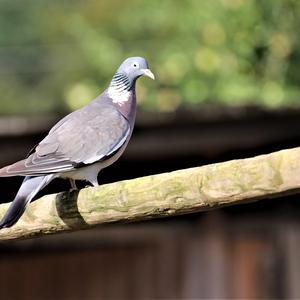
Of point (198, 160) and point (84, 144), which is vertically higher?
point (198, 160)

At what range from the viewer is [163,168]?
712 cm

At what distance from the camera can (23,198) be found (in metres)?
3.71

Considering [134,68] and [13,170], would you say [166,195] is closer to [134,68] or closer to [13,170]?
[13,170]

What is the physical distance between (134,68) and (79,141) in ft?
2.00

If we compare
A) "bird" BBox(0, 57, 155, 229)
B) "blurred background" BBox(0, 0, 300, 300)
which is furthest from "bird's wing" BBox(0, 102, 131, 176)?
"blurred background" BBox(0, 0, 300, 300)

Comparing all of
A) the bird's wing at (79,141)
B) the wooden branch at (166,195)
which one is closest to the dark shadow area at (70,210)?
the wooden branch at (166,195)

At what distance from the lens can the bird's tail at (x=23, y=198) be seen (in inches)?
140

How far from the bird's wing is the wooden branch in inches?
8.3

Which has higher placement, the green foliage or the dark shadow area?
the green foliage

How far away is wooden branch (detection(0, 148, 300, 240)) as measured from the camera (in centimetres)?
323

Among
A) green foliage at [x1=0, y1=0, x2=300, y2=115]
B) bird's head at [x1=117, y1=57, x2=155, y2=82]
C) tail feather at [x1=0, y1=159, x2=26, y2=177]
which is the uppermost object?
green foliage at [x1=0, y1=0, x2=300, y2=115]

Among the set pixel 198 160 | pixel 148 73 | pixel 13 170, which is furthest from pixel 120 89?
pixel 198 160

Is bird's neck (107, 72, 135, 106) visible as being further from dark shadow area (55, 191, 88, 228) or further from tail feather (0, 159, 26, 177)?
dark shadow area (55, 191, 88, 228)

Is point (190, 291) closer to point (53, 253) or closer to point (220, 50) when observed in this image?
Answer: point (53, 253)
